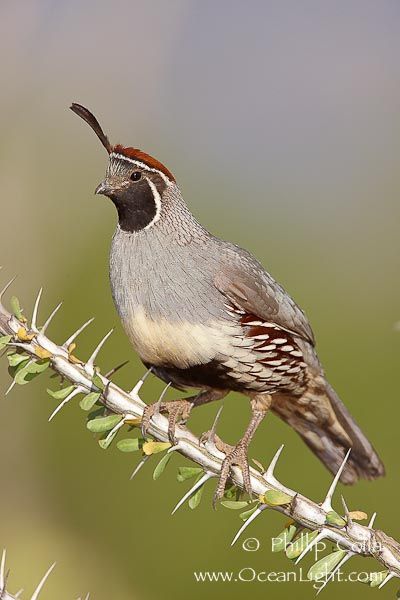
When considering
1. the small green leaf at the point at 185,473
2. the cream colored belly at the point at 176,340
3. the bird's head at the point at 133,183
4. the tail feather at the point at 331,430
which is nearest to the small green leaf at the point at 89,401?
the small green leaf at the point at 185,473

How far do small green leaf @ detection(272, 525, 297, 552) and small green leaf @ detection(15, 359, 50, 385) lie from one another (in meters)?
0.71

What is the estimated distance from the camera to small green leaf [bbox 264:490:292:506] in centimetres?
223

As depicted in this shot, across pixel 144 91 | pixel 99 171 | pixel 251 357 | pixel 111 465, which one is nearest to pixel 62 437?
pixel 111 465

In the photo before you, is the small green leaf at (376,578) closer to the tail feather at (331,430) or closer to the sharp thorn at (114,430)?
the sharp thorn at (114,430)

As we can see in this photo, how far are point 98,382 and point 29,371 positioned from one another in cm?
17

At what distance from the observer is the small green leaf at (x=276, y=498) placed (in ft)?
7.32

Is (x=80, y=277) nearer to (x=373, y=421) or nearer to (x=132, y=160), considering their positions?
(x=373, y=421)

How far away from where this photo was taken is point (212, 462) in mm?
2393

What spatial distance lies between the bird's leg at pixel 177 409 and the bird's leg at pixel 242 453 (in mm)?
139

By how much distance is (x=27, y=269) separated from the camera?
5727 mm

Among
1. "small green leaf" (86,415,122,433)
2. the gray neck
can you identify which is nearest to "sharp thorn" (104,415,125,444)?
"small green leaf" (86,415,122,433)

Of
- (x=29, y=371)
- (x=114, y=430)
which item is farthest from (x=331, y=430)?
(x=29, y=371)

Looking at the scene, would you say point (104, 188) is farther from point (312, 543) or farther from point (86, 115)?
point (312, 543)

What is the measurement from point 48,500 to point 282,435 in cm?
137
